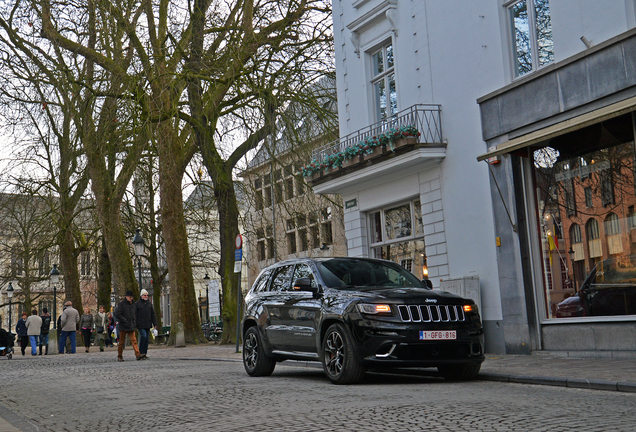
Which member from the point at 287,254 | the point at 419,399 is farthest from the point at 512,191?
the point at 287,254

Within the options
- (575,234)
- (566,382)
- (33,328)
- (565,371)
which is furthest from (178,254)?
(566,382)

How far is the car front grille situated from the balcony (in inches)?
273

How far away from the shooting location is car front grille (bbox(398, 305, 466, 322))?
9.83 metres

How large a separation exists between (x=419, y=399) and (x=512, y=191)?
7.44 metres

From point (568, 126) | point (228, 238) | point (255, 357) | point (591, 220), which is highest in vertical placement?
point (568, 126)

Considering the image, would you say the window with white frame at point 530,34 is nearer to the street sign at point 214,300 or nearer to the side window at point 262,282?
the side window at point 262,282

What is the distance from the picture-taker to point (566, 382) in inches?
372

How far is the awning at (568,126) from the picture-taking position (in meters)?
11.5

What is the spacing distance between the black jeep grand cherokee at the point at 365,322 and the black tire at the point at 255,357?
0.55ft

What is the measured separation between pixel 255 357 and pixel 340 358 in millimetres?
2553

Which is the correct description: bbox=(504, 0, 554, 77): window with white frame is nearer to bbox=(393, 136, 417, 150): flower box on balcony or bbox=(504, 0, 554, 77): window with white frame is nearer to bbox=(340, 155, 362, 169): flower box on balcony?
bbox=(393, 136, 417, 150): flower box on balcony

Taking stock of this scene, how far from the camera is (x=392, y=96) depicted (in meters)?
19.2

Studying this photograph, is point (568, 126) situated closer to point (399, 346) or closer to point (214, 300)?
point (399, 346)

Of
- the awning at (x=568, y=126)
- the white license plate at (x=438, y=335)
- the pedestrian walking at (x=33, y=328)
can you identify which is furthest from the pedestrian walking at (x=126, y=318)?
the white license plate at (x=438, y=335)
